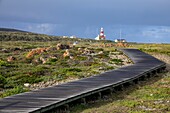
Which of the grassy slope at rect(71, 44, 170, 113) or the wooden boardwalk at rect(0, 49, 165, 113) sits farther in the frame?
the grassy slope at rect(71, 44, 170, 113)

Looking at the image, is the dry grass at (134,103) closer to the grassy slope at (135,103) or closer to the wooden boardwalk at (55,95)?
the grassy slope at (135,103)

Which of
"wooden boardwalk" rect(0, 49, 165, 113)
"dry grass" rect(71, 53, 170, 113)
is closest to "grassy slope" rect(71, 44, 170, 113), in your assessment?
"dry grass" rect(71, 53, 170, 113)

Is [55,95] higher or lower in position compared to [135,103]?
higher

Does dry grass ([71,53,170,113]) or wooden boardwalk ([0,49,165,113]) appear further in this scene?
dry grass ([71,53,170,113])

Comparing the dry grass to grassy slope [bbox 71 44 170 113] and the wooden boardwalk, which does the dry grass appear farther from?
the wooden boardwalk

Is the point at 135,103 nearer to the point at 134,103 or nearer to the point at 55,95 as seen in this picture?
the point at 134,103

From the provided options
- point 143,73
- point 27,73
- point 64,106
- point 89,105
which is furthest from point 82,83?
point 27,73

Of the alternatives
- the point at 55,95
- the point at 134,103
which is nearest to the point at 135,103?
the point at 134,103

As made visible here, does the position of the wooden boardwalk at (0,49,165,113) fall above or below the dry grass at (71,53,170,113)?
above

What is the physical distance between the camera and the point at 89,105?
18.0 meters

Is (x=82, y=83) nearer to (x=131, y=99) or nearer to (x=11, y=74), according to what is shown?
(x=131, y=99)

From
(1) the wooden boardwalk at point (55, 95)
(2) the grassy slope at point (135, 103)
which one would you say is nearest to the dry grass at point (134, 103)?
(2) the grassy slope at point (135, 103)

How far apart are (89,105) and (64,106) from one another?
185cm

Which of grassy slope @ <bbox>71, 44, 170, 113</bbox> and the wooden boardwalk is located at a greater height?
the wooden boardwalk
